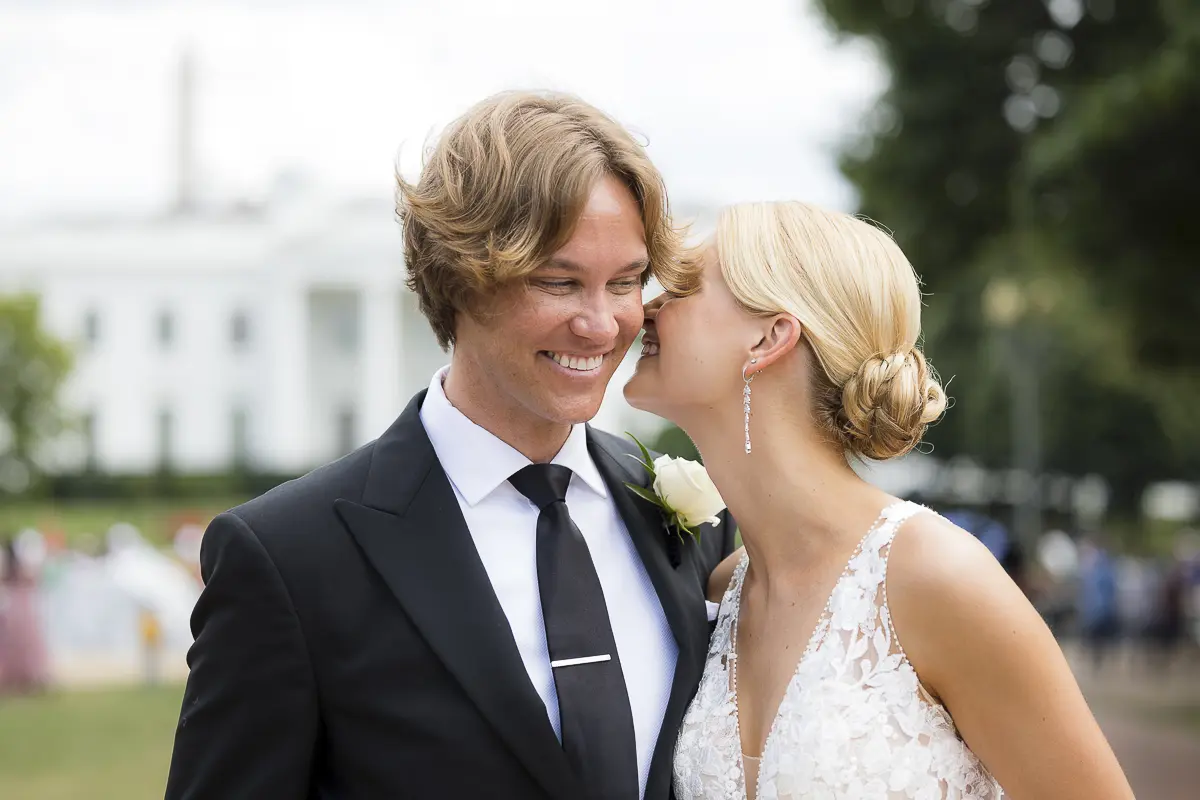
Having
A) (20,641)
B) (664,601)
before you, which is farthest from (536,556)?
(20,641)

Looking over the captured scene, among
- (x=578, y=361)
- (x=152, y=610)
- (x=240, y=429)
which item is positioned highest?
(x=578, y=361)

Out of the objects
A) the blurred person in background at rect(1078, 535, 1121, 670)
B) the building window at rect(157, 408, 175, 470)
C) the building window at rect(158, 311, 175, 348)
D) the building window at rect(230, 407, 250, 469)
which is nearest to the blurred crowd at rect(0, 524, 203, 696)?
the blurred person in background at rect(1078, 535, 1121, 670)

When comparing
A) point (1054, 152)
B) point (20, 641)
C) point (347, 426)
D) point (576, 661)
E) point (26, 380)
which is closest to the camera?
point (576, 661)

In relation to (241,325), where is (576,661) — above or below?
above

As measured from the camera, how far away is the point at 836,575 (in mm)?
2949

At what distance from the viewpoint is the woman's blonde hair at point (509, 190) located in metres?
2.65

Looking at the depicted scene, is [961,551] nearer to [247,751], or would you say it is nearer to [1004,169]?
[247,751]

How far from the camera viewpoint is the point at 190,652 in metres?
2.56

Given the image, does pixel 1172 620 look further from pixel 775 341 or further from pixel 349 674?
pixel 349 674

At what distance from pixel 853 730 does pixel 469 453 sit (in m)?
1.00

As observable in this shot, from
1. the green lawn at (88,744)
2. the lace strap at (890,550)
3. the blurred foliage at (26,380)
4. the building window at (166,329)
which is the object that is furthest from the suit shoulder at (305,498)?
the building window at (166,329)

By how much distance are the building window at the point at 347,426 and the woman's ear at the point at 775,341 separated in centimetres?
6424

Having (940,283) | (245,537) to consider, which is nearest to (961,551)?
(245,537)

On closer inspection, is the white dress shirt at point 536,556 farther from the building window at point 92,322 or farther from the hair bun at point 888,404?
the building window at point 92,322
